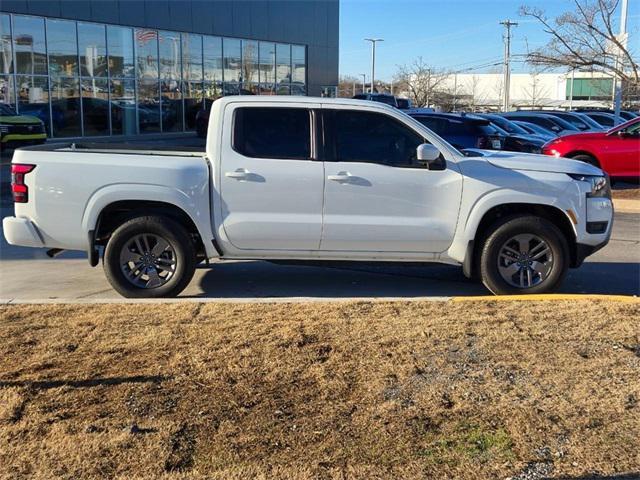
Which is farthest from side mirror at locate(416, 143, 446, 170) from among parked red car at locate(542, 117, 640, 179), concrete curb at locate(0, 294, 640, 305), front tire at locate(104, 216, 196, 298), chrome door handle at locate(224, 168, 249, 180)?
parked red car at locate(542, 117, 640, 179)

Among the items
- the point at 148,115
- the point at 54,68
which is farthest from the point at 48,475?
the point at 148,115

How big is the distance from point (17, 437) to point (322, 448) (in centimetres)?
159

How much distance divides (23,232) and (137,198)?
1.14 m

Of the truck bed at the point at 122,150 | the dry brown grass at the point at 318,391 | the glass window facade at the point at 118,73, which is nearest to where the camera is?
the dry brown grass at the point at 318,391

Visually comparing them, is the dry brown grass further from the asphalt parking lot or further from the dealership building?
Answer: the dealership building

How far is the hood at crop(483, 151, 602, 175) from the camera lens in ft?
21.6

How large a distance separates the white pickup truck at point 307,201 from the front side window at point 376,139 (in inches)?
0.4

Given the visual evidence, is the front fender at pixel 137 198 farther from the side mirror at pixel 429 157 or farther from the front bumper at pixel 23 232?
the side mirror at pixel 429 157

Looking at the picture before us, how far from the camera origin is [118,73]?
29.9 meters

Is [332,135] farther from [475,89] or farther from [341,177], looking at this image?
[475,89]

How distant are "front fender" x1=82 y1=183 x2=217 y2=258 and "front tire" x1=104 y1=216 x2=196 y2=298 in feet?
0.65

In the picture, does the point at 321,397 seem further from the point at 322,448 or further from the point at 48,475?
the point at 48,475

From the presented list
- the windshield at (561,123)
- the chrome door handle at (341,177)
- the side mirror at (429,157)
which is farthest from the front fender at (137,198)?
the windshield at (561,123)

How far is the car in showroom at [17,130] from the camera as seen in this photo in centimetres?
2133
